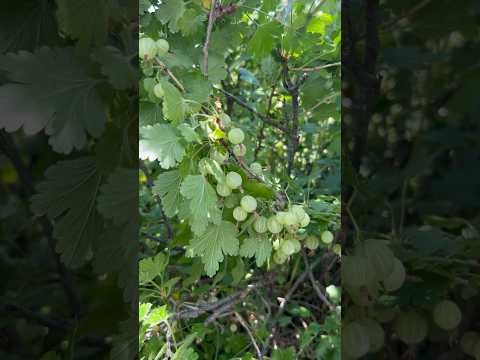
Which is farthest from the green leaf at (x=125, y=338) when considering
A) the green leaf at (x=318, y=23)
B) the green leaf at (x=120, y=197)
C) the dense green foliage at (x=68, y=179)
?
the green leaf at (x=318, y=23)

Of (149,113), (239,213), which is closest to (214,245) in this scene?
(239,213)

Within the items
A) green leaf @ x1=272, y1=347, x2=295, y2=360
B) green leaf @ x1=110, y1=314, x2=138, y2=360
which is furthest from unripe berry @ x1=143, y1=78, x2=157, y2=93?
green leaf @ x1=272, y1=347, x2=295, y2=360

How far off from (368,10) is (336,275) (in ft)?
1.00

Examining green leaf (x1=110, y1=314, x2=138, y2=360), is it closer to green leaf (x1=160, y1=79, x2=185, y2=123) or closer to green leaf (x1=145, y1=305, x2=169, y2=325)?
green leaf (x1=145, y1=305, x2=169, y2=325)

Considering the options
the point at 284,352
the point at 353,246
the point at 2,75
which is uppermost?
the point at 2,75

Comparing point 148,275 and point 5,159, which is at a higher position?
point 5,159

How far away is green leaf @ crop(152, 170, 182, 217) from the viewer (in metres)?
0.41

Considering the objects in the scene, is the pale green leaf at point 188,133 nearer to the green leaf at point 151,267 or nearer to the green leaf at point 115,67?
the green leaf at point 115,67

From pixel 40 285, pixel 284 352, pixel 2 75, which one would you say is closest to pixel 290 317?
pixel 284 352

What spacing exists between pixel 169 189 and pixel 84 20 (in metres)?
0.16

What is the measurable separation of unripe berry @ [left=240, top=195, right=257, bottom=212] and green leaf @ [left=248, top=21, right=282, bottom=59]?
0.59 ft

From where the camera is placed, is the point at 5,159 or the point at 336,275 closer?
the point at 5,159

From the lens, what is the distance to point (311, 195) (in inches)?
21.4

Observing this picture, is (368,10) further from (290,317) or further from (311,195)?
(290,317)
